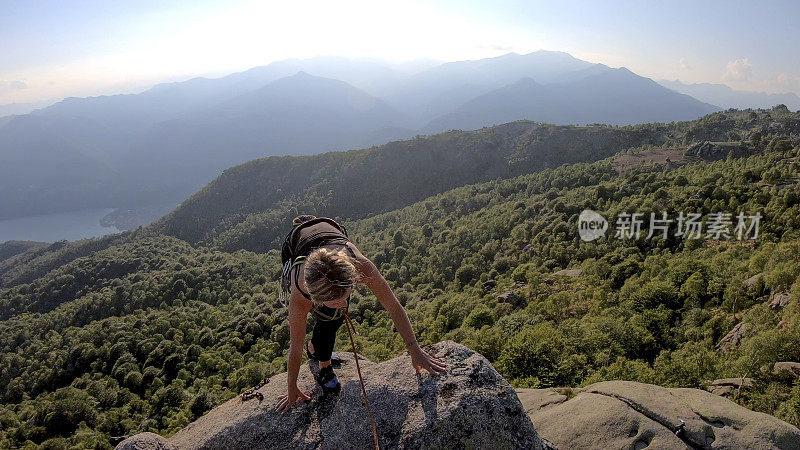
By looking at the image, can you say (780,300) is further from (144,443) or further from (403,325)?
(144,443)

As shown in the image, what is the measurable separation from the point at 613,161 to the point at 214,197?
12580 centimetres

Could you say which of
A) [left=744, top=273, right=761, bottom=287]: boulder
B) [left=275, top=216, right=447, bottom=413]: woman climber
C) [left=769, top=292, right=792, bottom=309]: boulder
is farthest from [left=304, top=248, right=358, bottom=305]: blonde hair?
[left=744, top=273, right=761, bottom=287]: boulder

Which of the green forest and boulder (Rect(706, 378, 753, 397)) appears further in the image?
the green forest

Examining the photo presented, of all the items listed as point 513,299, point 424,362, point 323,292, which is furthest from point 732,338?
point 513,299

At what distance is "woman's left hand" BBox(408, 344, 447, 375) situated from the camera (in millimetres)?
4754

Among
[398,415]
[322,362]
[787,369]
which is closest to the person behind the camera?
[398,415]

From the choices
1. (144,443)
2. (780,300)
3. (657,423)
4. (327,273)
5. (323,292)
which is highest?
(327,273)

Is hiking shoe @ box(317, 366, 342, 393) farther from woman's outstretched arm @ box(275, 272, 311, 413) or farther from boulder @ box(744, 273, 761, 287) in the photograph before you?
boulder @ box(744, 273, 761, 287)

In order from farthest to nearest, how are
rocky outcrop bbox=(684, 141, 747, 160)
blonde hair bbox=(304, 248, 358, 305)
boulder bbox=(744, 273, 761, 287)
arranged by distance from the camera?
rocky outcrop bbox=(684, 141, 747, 160)
boulder bbox=(744, 273, 761, 287)
blonde hair bbox=(304, 248, 358, 305)

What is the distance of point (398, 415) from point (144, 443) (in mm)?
3662

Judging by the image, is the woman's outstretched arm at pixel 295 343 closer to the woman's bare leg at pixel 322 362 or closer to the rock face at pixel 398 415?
the rock face at pixel 398 415

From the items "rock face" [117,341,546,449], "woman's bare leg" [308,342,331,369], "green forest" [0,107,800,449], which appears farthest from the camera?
"green forest" [0,107,800,449]

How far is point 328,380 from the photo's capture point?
5172 mm

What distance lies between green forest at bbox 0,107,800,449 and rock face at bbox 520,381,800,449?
2469mm
